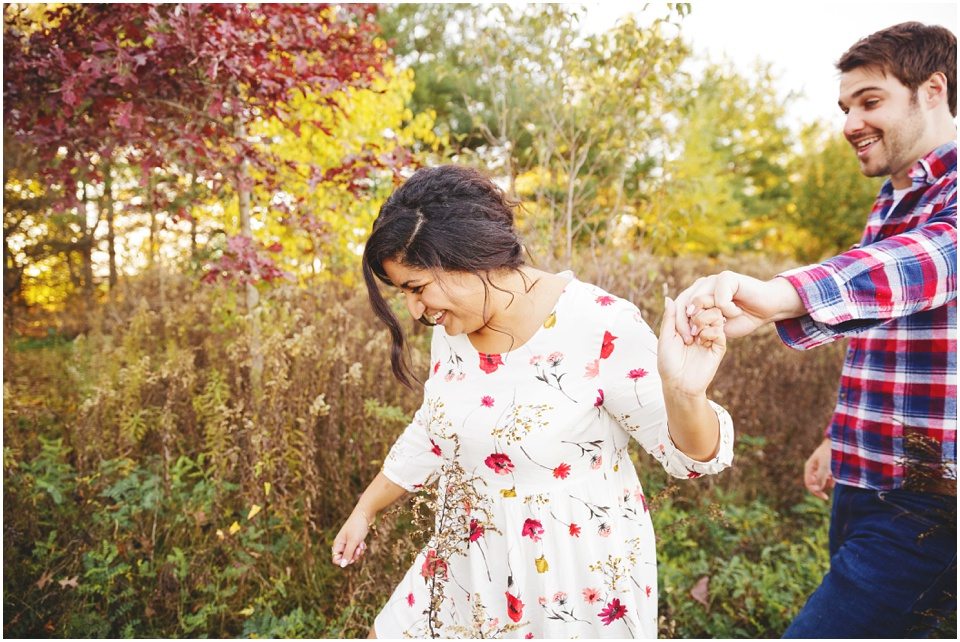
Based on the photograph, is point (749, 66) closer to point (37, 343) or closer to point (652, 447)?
point (37, 343)

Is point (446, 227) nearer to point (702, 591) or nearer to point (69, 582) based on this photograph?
point (69, 582)

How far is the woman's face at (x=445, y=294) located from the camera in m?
1.46

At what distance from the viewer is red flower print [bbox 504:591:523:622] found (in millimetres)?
1490

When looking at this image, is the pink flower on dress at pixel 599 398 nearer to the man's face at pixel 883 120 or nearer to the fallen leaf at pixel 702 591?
the man's face at pixel 883 120

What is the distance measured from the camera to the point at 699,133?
491 inches

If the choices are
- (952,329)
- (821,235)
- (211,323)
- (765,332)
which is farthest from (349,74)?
(821,235)

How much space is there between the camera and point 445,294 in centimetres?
146

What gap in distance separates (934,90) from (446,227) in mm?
1233

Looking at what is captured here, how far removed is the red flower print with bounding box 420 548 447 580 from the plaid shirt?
81 centimetres

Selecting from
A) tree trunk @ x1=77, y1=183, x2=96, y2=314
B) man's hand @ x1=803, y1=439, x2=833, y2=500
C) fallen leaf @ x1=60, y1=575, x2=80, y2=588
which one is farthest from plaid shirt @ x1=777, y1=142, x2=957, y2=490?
tree trunk @ x1=77, y1=183, x2=96, y2=314

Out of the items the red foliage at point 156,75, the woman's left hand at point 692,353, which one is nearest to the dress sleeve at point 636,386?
the woman's left hand at point 692,353

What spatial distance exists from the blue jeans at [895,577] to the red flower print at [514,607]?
2.33ft

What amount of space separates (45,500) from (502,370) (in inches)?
91.9

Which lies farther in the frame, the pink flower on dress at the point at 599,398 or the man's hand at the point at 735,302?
the pink flower on dress at the point at 599,398
